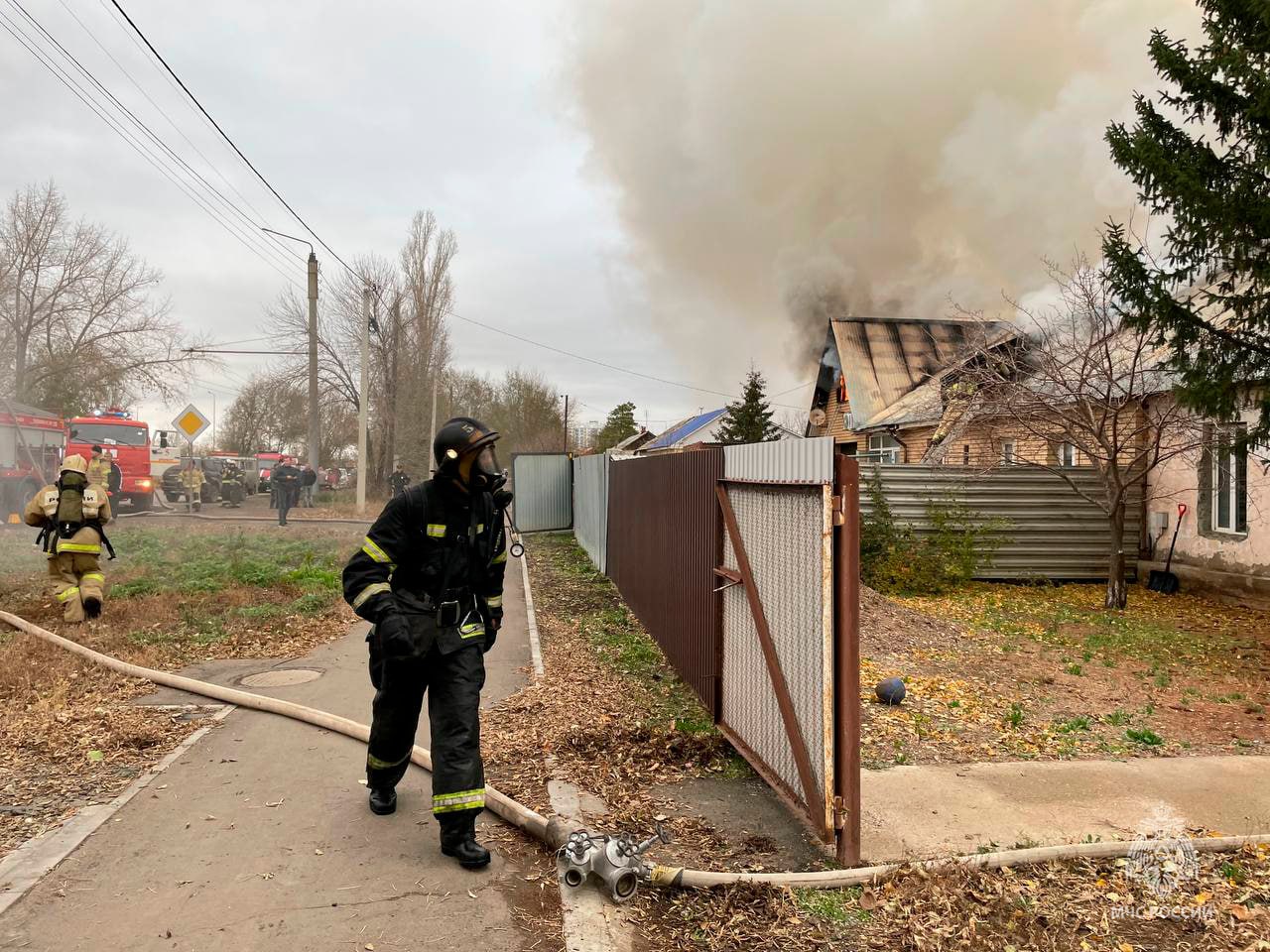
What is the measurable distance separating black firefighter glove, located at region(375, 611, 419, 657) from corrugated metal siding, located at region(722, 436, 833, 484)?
1.72 metres

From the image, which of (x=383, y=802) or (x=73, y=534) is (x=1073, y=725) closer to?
(x=383, y=802)

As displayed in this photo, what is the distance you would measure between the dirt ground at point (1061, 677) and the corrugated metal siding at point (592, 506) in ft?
13.7

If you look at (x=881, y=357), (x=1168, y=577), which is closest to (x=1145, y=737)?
(x=1168, y=577)

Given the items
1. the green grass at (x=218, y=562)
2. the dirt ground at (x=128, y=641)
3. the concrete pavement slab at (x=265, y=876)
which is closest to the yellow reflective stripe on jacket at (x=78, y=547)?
the dirt ground at (x=128, y=641)

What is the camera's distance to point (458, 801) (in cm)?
319

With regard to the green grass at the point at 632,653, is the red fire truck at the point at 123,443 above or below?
above

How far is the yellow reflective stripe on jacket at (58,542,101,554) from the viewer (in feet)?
24.4

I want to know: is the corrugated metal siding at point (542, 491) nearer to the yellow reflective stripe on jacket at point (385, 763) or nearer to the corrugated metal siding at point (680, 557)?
the corrugated metal siding at point (680, 557)

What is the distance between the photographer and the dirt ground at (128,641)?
165 inches

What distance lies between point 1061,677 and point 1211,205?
4.77 m

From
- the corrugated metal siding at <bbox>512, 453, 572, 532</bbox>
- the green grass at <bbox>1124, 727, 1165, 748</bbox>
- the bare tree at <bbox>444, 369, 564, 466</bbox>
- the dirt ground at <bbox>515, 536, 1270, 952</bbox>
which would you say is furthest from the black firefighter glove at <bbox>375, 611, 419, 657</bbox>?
the bare tree at <bbox>444, 369, 564, 466</bbox>

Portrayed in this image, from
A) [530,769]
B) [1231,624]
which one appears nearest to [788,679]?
[530,769]

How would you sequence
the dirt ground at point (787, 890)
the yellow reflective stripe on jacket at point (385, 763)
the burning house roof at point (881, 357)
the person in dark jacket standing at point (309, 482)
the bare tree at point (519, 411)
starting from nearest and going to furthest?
the dirt ground at point (787, 890), the yellow reflective stripe on jacket at point (385, 763), the burning house roof at point (881, 357), the person in dark jacket standing at point (309, 482), the bare tree at point (519, 411)

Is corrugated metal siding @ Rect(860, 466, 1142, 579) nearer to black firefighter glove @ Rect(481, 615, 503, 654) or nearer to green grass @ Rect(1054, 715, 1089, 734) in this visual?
green grass @ Rect(1054, 715, 1089, 734)
